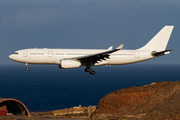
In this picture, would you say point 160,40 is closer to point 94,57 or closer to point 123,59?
point 123,59

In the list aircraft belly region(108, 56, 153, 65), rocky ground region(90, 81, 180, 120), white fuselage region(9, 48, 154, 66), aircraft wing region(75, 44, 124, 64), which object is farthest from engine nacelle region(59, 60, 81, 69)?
rocky ground region(90, 81, 180, 120)

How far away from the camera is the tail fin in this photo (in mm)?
47719

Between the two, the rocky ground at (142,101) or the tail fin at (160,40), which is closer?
the rocky ground at (142,101)

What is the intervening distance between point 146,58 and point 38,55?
18529mm

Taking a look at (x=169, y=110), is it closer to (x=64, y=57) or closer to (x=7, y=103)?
(x=64, y=57)

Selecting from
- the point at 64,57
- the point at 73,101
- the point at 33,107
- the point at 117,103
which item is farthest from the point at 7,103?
the point at 73,101

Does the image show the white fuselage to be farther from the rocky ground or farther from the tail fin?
the rocky ground

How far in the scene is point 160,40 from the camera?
48031mm

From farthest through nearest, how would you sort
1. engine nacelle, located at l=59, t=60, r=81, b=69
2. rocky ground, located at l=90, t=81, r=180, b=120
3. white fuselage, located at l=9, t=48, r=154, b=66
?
white fuselage, located at l=9, t=48, r=154, b=66 → engine nacelle, located at l=59, t=60, r=81, b=69 → rocky ground, located at l=90, t=81, r=180, b=120

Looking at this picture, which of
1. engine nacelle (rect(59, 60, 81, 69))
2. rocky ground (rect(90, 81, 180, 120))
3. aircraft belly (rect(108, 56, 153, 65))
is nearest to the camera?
rocky ground (rect(90, 81, 180, 120))

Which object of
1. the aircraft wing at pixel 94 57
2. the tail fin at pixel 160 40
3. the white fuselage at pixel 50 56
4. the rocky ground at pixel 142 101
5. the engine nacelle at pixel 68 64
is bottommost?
the rocky ground at pixel 142 101

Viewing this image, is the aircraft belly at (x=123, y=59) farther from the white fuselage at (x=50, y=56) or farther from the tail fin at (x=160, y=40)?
the tail fin at (x=160, y=40)

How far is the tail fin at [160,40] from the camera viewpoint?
47719 millimetres

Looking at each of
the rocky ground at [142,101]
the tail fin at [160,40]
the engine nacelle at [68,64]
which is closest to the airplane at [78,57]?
the engine nacelle at [68,64]
